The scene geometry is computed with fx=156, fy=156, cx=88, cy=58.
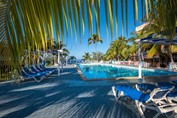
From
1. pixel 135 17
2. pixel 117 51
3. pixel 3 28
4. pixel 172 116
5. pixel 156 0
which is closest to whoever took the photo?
pixel 135 17

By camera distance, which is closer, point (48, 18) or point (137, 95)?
point (48, 18)

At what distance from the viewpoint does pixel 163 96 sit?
3908 mm

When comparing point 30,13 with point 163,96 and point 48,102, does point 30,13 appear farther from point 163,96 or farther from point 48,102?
point 48,102

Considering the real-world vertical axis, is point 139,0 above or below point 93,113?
above

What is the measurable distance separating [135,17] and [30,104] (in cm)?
497

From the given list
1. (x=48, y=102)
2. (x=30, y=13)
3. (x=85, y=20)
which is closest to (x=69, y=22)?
(x=85, y=20)

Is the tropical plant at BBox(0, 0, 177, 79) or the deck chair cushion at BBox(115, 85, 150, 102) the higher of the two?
the tropical plant at BBox(0, 0, 177, 79)

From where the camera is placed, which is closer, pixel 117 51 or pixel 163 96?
pixel 163 96

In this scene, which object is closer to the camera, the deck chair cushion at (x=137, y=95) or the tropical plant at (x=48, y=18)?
the tropical plant at (x=48, y=18)

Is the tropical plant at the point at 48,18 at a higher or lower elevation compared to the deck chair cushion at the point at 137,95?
higher

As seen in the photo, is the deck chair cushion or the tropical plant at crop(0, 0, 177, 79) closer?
the tropical plant at crop(0, 0, 177, 79)

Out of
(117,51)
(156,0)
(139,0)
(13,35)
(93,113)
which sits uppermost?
(117,51)

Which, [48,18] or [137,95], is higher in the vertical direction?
[48,18]

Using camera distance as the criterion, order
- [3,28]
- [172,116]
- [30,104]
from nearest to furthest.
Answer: [3,28]
[172,116]
[30,104]
